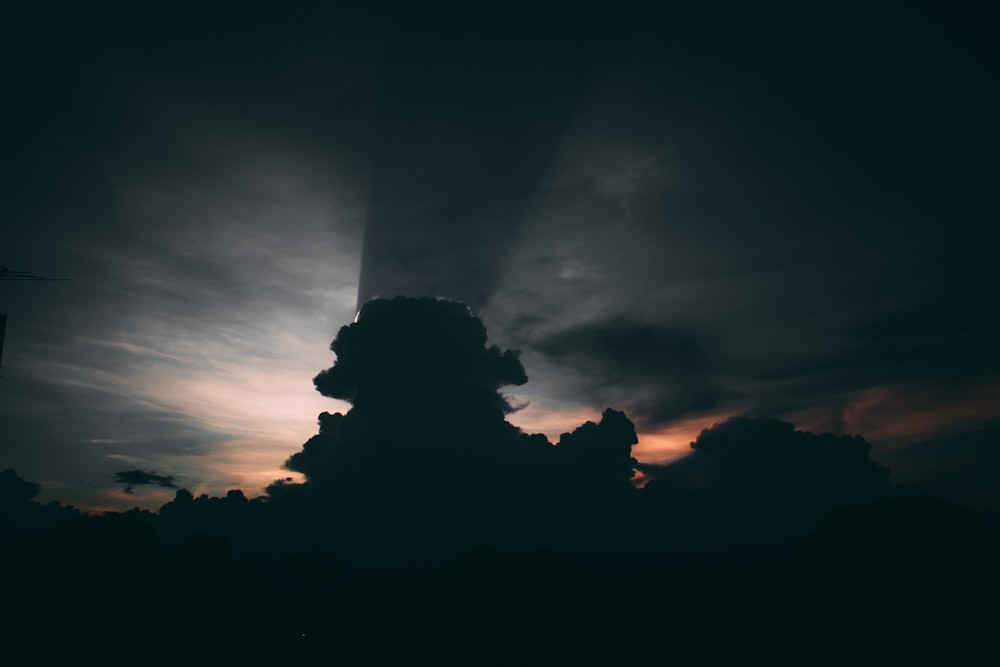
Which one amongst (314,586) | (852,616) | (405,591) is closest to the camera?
(852,616)

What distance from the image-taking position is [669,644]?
119m

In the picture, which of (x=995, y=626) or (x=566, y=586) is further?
(x=566, y=586)

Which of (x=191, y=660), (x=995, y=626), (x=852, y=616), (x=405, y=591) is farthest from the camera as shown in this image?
(x=405, y=591)

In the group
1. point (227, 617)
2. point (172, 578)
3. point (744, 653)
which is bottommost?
point (744, 653)

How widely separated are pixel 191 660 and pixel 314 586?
A: 75.9 m

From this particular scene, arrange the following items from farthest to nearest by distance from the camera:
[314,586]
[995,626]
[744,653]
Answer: [314,586], [744,653], [995,626]

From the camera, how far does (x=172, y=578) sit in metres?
114

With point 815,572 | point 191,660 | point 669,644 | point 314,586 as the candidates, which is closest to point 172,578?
point 191,660

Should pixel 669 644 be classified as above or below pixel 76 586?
below

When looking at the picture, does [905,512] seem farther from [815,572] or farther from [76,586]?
[76,586]

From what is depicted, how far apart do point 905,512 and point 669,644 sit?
52430mm

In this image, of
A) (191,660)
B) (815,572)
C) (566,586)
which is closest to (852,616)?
(815,572)

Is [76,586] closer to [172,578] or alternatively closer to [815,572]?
[172,578]

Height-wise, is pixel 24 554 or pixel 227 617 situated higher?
pixel 24 554
